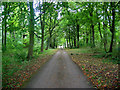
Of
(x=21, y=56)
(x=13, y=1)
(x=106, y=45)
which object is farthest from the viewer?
(x=106, y=45)

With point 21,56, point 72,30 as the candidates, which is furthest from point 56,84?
point 72,30

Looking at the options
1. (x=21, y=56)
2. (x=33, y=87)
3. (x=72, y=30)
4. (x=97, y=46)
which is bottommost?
(x=33, y=87)

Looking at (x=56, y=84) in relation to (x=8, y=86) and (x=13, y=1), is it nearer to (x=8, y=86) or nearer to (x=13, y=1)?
(x=8, y=86)

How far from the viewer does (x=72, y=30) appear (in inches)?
1371

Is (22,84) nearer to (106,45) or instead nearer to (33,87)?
(33,87)

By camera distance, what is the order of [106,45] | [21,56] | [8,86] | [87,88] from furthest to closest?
1. [106,45]
2. [21,56]
3. [8,86]
4. [87,88]

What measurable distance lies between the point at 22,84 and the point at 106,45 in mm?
11885

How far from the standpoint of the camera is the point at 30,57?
489 inches

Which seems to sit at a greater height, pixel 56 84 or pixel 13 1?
pixel 13 1

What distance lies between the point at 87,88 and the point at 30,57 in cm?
959

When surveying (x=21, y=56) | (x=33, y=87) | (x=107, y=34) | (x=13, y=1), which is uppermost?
(x=13, y=1)

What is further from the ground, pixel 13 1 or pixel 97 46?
pixel 13 1

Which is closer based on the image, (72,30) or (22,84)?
(22,84)

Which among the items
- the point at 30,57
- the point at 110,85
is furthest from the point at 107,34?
the point at 30,57
